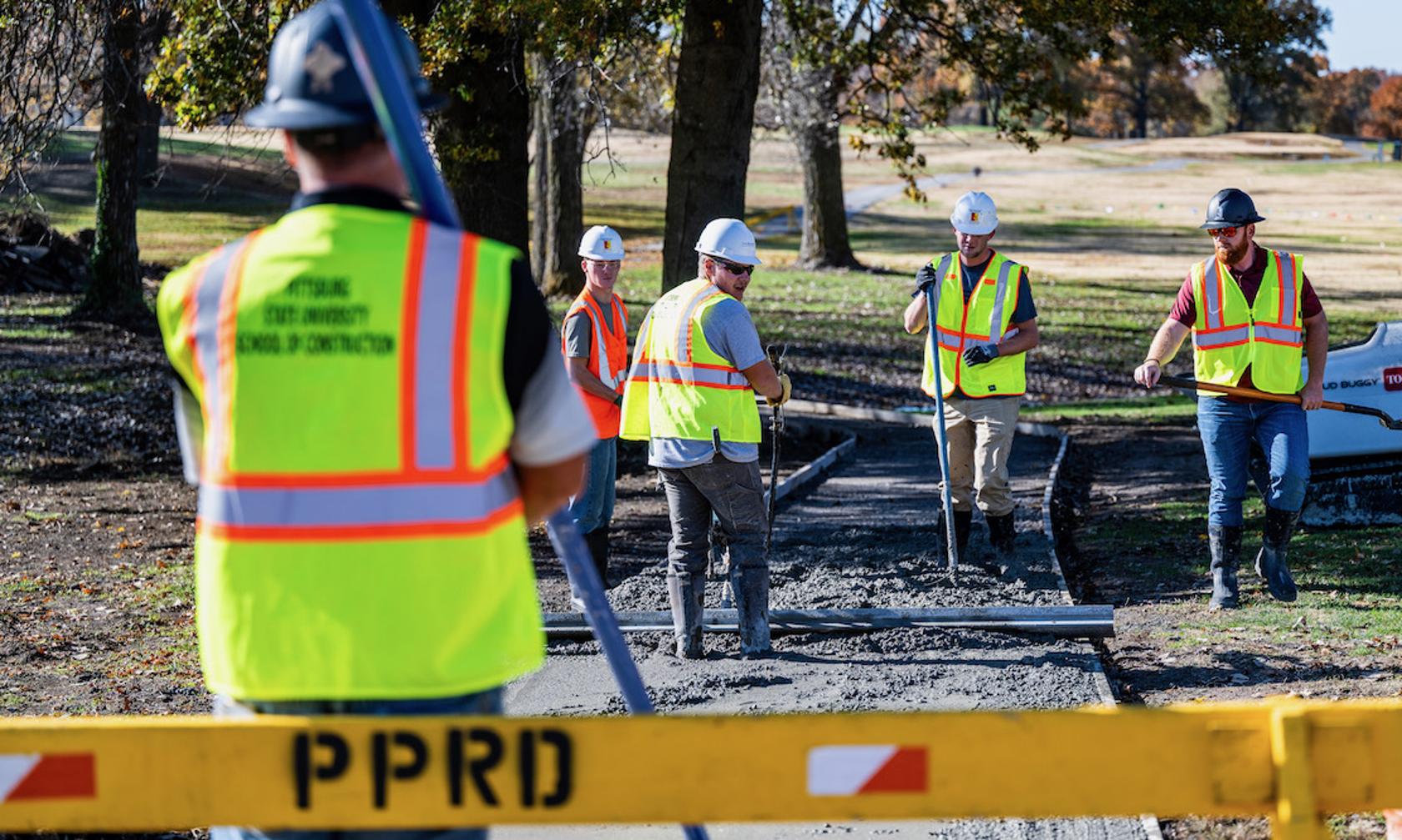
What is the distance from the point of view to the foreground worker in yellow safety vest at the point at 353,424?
287cm

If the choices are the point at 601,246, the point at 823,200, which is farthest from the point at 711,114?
the point at 823,200

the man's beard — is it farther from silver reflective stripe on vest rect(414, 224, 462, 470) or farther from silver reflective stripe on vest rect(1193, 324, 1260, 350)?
silver reflective stripe on vest rect(414, 224, 462, 470)

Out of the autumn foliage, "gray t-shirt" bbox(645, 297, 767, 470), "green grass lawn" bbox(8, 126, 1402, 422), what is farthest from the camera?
the autumn foliage

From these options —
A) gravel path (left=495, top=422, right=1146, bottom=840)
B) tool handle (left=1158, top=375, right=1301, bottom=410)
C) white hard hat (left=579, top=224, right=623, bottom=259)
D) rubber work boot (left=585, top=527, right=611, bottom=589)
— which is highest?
white hard hat (left=579, top=224, right=623, bottom=259)

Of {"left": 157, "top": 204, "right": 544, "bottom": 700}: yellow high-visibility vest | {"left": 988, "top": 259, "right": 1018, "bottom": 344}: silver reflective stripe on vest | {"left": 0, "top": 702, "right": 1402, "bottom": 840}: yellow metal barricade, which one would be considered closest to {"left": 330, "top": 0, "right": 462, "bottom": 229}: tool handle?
{"left": 157, "top": 204, "right": 544, "bottom": 700}: yellow high-visibility vest

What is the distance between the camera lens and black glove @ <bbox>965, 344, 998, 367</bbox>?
9.87 metres

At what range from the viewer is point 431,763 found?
2.92m

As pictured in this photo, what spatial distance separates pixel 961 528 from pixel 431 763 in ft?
25.4

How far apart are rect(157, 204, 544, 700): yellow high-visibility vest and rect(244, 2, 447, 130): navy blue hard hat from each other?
16 centimetres

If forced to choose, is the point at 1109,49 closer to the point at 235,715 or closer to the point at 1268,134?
the point at 235,715

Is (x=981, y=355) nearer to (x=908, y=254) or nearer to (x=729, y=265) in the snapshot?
(x=729, y=265)

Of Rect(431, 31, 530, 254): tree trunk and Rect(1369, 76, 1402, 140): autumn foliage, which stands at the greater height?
Rect(1369, 76, 1402, 140): autumn foliage

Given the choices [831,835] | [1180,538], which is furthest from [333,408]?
[1180,538]

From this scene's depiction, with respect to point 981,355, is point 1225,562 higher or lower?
lower
